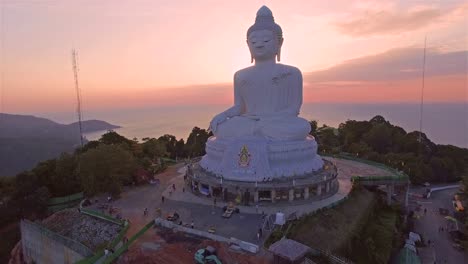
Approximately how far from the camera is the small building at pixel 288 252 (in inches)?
544

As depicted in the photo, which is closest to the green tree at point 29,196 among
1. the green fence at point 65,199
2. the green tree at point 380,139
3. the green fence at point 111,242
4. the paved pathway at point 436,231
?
the green fence at point 65,199

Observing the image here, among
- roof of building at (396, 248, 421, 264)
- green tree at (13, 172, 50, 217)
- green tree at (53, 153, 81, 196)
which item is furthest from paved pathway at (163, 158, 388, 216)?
green tree at (13, 172, 50, 217)

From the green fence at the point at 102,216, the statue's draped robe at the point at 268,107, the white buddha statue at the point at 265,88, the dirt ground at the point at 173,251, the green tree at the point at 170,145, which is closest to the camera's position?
the dirt ground at the point at 173,251

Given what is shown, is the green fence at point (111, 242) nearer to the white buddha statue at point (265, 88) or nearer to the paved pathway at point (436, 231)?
the white buddha statue at point (265, 88)

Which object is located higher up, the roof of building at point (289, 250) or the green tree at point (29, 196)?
the roof of building at point (289, 250)

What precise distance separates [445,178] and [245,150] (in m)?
26.5

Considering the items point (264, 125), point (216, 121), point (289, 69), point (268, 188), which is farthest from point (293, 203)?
point (289, 69)

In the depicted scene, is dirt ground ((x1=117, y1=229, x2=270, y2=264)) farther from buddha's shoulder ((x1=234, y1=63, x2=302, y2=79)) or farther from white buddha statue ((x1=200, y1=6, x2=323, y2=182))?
buddha's shoulder ((x1=234, y1=63, x2=302, y2=79))

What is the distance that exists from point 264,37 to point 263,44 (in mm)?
529

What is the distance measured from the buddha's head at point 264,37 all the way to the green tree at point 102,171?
43.4ft

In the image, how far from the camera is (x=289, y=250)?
14125 millimetres

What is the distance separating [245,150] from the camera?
24.5 metres

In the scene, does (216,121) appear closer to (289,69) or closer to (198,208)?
(289,69)

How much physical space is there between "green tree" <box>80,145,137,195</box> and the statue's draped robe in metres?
7.80
